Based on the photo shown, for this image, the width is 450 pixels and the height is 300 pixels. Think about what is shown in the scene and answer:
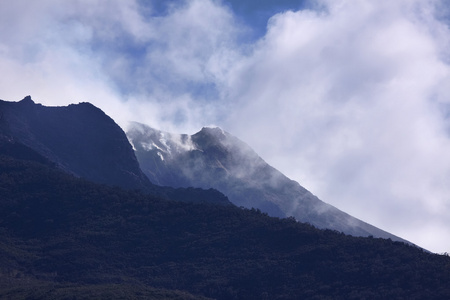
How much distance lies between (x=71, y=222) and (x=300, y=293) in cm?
4408

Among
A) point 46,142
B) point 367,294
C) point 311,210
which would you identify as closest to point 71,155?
point 46,142

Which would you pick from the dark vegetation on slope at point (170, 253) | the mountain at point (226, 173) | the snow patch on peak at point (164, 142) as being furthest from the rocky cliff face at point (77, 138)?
the snow patch on peak at point (164, 142)

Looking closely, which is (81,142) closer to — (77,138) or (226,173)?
(77,138)

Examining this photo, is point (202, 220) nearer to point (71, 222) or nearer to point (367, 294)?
point (71, 222)

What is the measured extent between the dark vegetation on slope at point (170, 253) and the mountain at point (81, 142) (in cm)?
2307

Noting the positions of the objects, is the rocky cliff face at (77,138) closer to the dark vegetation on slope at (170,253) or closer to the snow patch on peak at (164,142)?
the dark vegetation on slope at (170,253)

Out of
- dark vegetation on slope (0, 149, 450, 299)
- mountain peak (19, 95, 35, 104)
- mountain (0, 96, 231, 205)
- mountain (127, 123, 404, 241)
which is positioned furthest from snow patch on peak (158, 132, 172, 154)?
dark vegetation on slope (0, 149, 450, 299)

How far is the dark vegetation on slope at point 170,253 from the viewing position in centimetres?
8000

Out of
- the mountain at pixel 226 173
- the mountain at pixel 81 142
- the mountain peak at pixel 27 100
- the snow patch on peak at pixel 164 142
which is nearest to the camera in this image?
the mountain at pixel 81 142

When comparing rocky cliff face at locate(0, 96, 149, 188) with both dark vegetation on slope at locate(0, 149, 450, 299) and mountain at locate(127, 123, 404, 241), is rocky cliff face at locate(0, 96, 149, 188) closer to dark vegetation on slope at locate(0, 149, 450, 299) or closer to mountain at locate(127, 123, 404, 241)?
mountain at locate(127, 123, 404, 241)

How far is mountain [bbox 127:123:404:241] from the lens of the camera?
17412 cm

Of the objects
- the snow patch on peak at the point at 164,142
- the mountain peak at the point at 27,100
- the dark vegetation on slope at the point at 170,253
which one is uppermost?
the snow patch on peak at the point at 164,142

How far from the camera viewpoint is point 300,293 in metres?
81.1

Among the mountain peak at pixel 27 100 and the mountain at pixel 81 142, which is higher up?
the mountain peak at pixel 27 100
